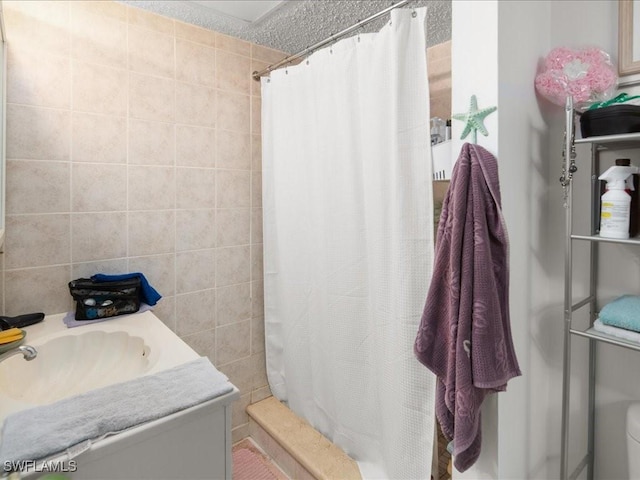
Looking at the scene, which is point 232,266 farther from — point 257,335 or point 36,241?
point 36,241

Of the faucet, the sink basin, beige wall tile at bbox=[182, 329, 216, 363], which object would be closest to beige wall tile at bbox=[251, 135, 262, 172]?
beige wall tile at bbox=[182, 329, 216, 363]

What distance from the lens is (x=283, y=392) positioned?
2.01 m

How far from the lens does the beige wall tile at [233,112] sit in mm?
1829

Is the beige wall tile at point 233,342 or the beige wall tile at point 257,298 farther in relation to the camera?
the beige wall tile at point 257,298

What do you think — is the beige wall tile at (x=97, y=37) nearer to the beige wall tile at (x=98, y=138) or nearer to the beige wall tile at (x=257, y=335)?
the beige wall tile at (x=98, y=138)

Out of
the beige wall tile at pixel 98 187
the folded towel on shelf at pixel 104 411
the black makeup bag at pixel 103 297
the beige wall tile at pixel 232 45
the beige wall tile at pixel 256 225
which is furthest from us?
the beige wall tile at pixel 256 225

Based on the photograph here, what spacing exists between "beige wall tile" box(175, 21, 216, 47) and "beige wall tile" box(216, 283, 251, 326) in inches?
50.4

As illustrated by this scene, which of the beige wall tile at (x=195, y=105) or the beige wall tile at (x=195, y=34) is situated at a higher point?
the beige wall tile at (x=195, y=34)

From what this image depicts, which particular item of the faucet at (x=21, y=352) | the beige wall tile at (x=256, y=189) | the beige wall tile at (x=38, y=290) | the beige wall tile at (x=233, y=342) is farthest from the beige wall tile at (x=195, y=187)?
the faucet at (x=21, y=352)

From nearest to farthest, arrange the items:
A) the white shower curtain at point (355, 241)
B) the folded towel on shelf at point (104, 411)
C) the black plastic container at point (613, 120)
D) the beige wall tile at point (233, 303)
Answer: the folded towel on shelf at point (104, 411) < the black plastic container at point (613, 120) < the white shower curtain at point (355, 241) < the beige wall tile at point (233, 303)

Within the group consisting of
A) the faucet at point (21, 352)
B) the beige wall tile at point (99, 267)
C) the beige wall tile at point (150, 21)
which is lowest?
the faucet at point (21, 352)

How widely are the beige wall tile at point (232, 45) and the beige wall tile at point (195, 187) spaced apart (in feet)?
2.13

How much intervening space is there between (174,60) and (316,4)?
73 centimetres

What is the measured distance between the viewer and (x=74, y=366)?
3.87 ft
